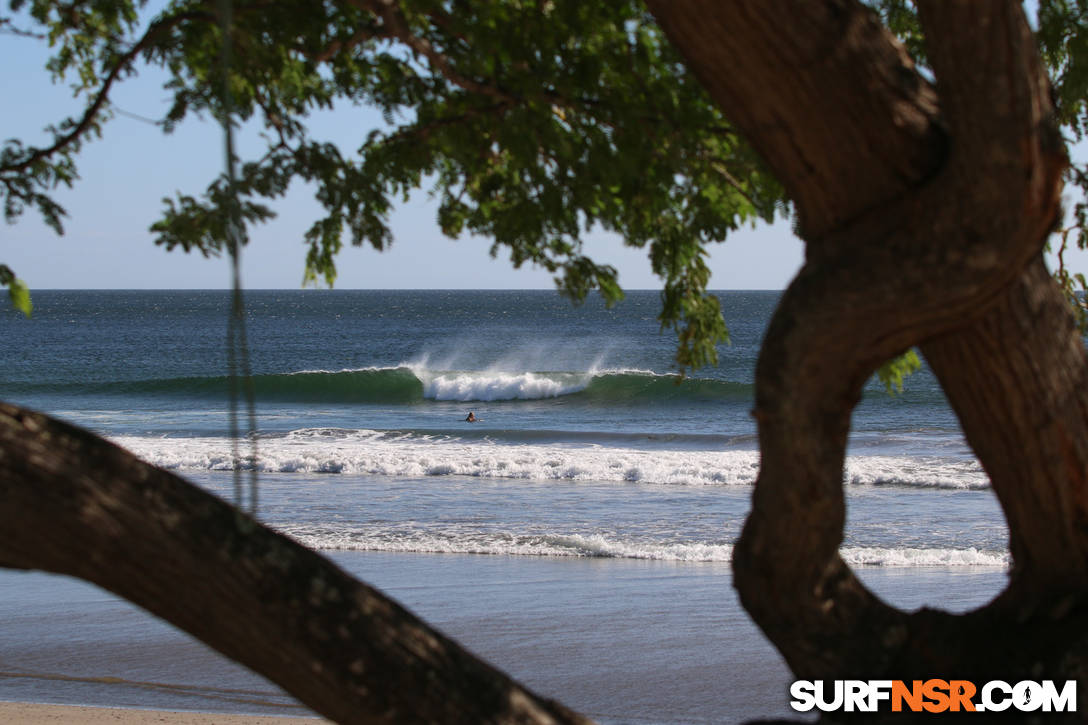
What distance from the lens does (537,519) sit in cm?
1193

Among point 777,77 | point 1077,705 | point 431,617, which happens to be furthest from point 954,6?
point 431,617

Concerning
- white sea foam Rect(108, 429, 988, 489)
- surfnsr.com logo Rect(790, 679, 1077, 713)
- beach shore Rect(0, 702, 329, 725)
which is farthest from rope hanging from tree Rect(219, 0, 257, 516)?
white sea foam Rect(108, 429, 988, 489)

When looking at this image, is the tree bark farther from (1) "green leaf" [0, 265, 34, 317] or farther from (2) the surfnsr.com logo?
(1) "green leaf" [0, 265, 34, 317]

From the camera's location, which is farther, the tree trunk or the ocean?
the ocean

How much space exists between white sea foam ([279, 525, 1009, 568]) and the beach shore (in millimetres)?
4510

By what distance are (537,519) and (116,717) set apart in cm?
670

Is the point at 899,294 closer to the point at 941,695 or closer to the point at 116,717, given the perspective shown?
the point at 941,695

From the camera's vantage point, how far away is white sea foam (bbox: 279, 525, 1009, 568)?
9648mm

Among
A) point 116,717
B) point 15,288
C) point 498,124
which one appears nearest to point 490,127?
point 498,124

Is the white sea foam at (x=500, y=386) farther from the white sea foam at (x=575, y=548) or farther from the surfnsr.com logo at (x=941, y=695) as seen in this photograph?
the surfnsr.com logo at (x=941, y=695)

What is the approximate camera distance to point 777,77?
234 centimetres

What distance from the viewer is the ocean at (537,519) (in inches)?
254

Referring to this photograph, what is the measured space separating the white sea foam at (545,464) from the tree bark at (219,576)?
1286cm

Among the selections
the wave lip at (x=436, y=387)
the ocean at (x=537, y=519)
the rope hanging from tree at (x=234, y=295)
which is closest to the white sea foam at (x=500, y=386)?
the wave lip at (x=436, y=387)
